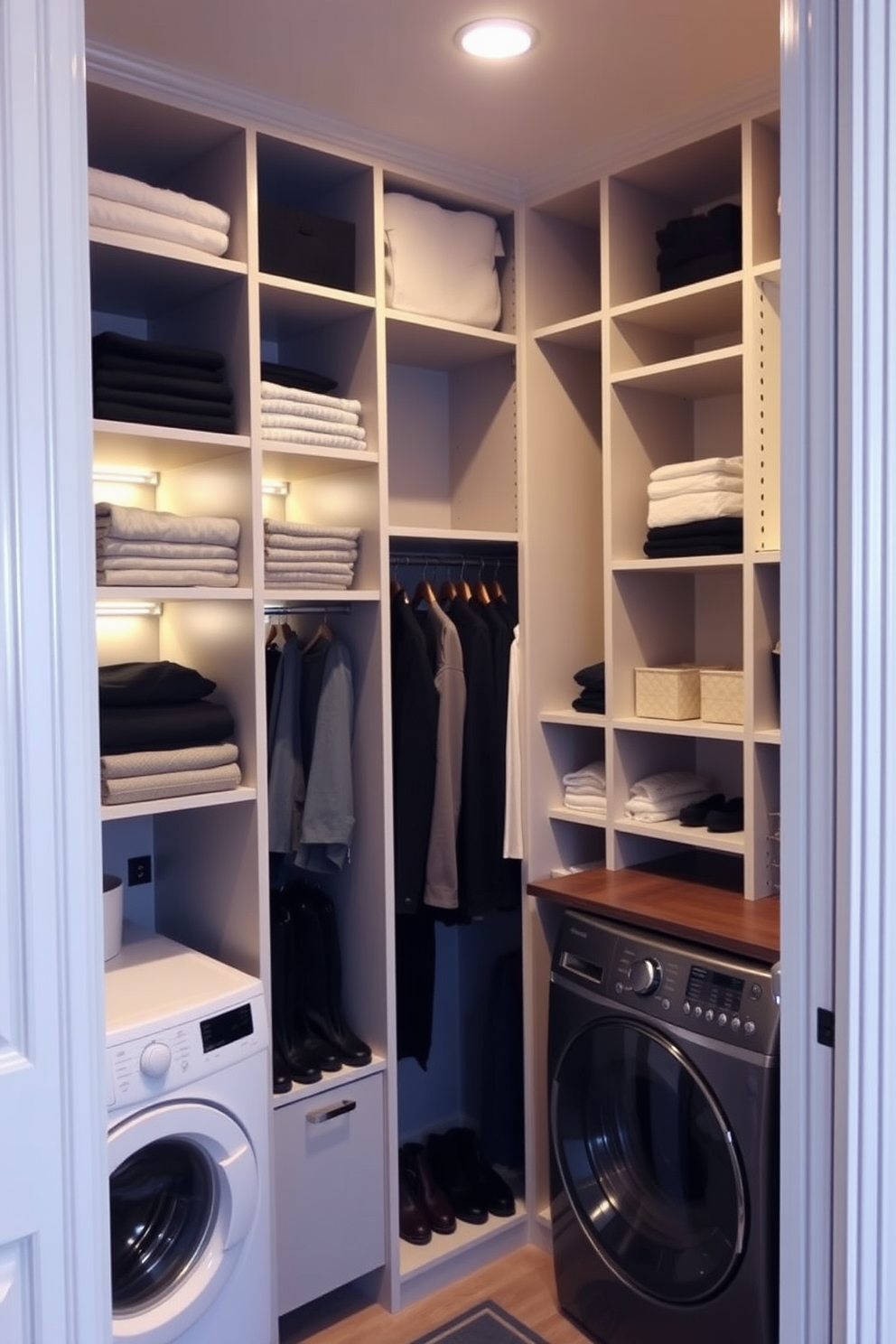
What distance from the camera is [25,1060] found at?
1.03m

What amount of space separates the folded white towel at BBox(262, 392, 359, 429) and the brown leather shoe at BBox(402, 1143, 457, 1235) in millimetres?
1930

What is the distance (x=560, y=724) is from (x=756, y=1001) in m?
0.95

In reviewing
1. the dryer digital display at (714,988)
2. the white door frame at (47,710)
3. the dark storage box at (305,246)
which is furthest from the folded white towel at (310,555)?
the white door frame at (47,710)

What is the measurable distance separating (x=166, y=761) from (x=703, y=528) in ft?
4.16

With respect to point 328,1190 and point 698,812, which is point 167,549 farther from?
point 328,1190

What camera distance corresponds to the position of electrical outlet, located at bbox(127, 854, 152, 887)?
264 centimetres

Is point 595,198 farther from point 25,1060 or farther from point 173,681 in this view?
point 25,1060

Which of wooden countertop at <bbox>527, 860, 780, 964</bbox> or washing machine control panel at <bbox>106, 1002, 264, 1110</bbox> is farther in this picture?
wooden countertop at <bbox>527, 860, 780, 964</bbox>

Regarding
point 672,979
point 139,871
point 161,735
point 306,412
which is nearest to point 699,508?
point 306,412

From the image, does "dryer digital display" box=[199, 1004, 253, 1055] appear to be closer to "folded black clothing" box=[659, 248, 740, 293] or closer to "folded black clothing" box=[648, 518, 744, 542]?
"folded black clothing" box=[648, 518, 744, 542]

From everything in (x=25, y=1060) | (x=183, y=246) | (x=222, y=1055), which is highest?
(x=183, y=246)

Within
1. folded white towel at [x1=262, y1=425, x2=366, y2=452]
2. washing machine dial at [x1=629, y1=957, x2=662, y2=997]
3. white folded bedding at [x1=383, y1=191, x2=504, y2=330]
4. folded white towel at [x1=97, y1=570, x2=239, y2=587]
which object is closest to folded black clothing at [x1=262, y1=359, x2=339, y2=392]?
folded white towel at [x1=262, y1=425, x2=366, y2=452]

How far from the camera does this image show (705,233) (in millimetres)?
2492

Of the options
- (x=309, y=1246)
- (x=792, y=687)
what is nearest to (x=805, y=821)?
(x=792, y=687)
